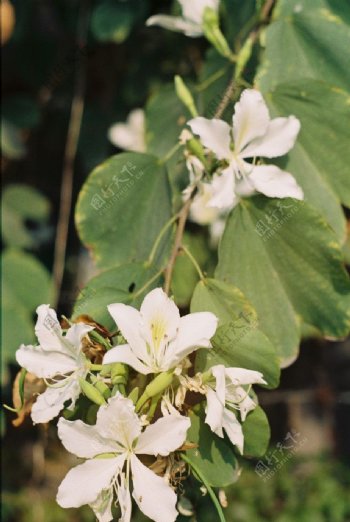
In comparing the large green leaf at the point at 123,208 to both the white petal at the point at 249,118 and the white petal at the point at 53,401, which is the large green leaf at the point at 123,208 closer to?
the white petal at the point at 249,118

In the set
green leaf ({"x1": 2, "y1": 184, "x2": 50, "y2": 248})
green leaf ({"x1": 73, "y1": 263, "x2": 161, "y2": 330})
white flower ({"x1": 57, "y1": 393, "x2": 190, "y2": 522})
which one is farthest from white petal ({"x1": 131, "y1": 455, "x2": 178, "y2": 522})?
green leaf ({"x1": 2, "y1": 184, "x2": 50, "y2": 248})

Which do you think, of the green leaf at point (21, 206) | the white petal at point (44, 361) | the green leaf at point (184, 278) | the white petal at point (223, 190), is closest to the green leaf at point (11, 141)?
the green leaf at point (21, 206)

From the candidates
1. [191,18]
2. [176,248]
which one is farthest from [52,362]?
[191,18]

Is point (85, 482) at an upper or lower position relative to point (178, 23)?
lower

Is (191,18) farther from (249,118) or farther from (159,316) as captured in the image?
(159,316)

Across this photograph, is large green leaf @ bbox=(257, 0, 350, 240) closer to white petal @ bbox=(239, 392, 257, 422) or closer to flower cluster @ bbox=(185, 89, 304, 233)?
flower cluster @ bbox=(185, 89, 304, 233)

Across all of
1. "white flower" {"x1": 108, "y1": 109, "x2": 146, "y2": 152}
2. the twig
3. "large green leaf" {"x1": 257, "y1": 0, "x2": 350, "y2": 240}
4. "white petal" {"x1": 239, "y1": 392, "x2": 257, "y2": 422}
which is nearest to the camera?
"white petal" {"x1": 239, "y1": 392, "x2": 257, "y2": 422}

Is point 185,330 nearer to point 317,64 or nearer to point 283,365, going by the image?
point 283,365
